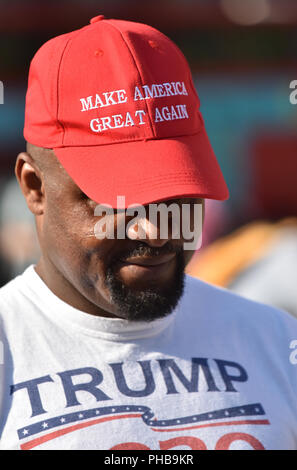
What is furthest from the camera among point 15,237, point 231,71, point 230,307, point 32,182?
point 231,71

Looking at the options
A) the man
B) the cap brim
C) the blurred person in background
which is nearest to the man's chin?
the man

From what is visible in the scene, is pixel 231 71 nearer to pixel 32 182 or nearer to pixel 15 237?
pixel 15 237

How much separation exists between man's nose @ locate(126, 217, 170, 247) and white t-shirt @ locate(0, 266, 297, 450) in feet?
0.71

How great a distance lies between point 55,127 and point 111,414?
653mm

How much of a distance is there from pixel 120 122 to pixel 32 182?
0.28 metres

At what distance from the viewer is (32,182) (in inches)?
66.6

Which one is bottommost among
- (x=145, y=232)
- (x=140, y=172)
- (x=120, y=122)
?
(x=145, y=232)

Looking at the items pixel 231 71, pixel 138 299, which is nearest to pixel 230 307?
pixel 138 299

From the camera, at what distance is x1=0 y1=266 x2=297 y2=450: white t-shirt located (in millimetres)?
Result: 1492

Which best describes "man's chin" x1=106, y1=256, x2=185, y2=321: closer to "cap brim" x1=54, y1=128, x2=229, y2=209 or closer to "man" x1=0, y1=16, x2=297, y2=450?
"man" x1=0, y1=16, x2=297, y2=450

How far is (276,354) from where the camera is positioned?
1717 mm

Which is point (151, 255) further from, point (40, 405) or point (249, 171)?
point (249, 171)

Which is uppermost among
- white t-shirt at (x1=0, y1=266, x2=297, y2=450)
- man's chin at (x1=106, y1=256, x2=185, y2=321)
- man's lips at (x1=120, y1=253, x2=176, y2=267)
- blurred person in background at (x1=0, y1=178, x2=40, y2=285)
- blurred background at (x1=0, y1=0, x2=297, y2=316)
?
blurred background at (x1=0, y1=0, x2=297, y2=316)

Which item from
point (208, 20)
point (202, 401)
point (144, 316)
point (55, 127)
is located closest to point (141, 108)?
point (55, 127)
